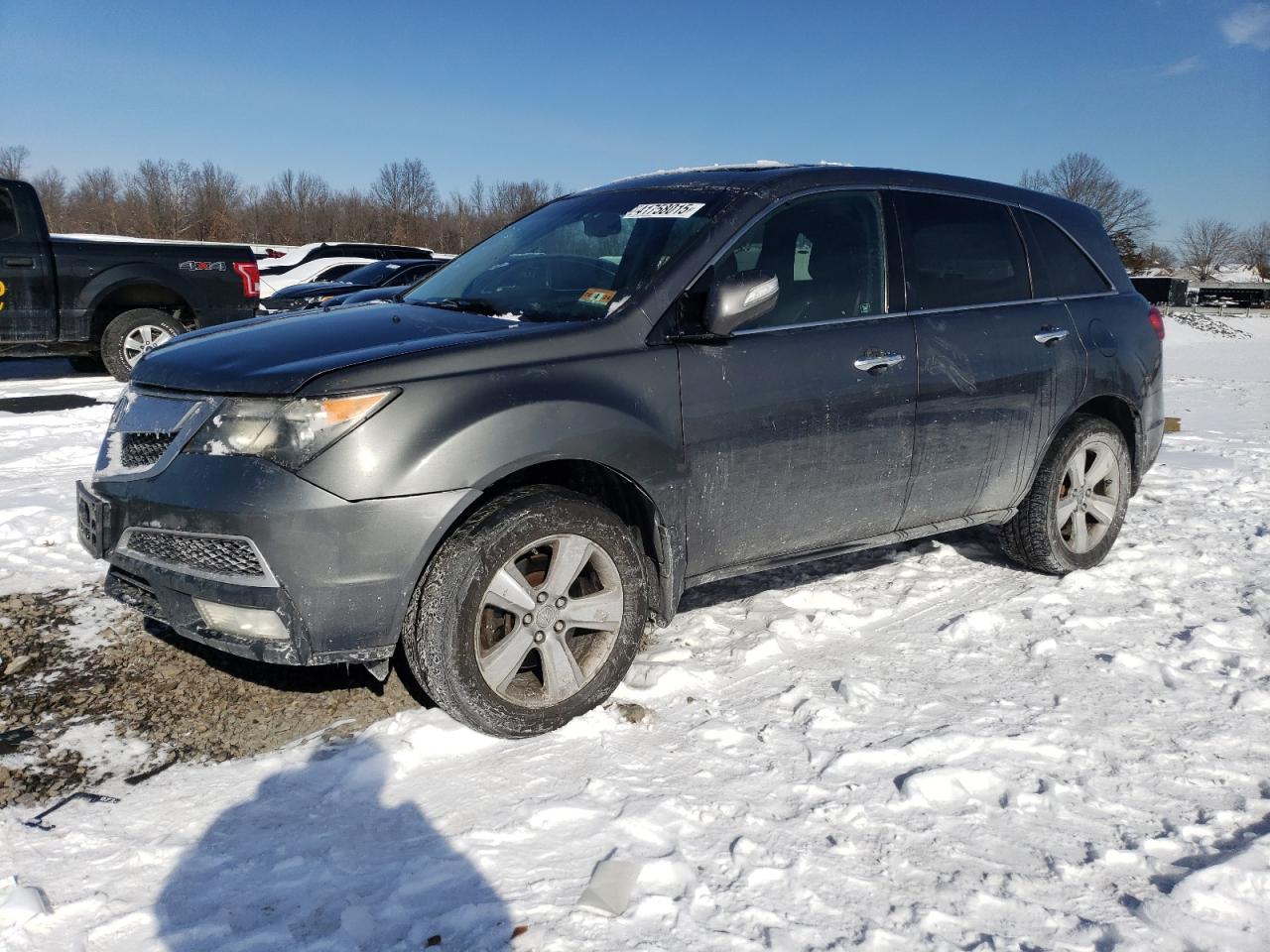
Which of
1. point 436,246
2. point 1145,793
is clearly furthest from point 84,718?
point 436,246

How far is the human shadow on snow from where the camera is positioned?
226 centimetres

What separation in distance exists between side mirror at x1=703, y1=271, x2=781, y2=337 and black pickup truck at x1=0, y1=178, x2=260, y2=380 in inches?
355

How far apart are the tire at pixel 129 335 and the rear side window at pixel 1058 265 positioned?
8849 millimetres

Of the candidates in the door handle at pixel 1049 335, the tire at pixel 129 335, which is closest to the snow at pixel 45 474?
the tire at pixel 129 335

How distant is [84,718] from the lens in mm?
3320

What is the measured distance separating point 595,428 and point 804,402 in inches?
34.9

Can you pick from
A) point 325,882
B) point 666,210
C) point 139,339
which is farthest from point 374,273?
point 325,882

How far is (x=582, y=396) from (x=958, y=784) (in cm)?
162

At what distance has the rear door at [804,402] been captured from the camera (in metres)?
3.47

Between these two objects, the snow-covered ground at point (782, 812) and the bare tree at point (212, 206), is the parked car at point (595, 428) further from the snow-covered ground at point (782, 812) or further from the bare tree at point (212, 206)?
the bare tree at point (212, 206)

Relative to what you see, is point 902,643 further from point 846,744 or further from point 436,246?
point 436,246

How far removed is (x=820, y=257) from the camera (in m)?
3.86

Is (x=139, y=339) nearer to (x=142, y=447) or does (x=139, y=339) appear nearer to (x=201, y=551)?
(x=142, y=447)

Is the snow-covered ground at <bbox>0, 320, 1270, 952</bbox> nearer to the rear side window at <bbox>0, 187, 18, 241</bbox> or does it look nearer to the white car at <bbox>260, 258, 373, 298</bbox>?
the rear side window at <bbox>0, 187, 18, 241</bbox>
